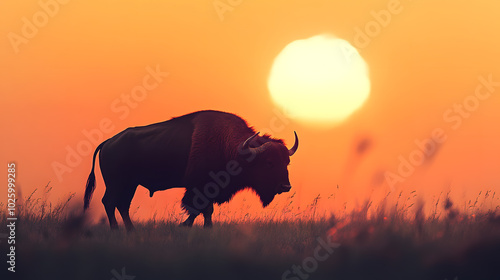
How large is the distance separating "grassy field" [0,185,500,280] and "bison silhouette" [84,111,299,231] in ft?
8.30

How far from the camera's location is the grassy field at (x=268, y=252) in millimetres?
8641

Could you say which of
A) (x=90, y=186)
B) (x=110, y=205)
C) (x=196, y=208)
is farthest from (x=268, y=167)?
(x=90, y=186)

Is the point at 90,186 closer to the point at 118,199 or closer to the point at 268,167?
the point at 118,199

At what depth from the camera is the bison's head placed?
13.2m

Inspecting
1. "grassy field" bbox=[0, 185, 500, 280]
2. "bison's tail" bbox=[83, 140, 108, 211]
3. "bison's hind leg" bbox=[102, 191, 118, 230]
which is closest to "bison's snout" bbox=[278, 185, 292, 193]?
"grassy field" bbox=[0, 185, 500, 280]

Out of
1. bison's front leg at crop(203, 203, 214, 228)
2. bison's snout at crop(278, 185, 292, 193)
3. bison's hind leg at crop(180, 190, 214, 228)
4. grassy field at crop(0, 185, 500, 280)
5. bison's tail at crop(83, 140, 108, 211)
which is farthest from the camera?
bison's tail at crop(83, 140, 108, 211)

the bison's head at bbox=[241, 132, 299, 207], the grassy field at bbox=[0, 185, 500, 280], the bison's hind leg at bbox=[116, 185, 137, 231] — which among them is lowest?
the grassy field at bbox=[0, 185, 500, 280]

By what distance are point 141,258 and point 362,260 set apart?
3058 mm

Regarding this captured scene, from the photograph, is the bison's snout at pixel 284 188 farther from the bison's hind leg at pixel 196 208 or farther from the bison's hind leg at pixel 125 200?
the bison's hind leg at pixel 125 200

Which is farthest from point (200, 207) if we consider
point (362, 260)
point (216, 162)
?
point (362, 260)

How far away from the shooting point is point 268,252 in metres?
9.04

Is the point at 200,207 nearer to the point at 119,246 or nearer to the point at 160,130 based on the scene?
the point at 160,130

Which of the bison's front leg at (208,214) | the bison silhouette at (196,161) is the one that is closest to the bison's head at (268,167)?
the bison silhouette at (196,161)

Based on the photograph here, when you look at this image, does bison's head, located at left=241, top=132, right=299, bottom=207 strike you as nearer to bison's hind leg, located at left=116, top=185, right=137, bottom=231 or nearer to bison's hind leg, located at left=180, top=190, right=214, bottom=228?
bison's hind leg, located at left=180, top=190, right=214, bottom=228
